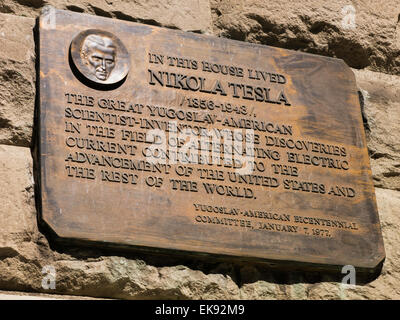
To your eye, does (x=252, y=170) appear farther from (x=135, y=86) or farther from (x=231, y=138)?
(x=135, y=86)

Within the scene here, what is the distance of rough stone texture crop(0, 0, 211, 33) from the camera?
161 inches

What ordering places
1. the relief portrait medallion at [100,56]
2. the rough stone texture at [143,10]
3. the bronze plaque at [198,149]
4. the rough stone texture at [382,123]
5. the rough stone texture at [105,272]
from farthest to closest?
the rough stone texture at [382,123]
the rough stone texture at [143,10]
the relief portrait medallion at [100,56]
the bronze plaque at [198,149]
the rough stone texture at [105,272]

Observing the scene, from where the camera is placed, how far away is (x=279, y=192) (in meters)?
4.03

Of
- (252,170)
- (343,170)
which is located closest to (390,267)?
(343,170)

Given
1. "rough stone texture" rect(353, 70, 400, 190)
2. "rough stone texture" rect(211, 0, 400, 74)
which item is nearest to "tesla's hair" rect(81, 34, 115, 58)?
"rough stone texture" rect(211, 0, 400, 74)

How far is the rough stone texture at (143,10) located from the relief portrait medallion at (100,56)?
21 centimetres

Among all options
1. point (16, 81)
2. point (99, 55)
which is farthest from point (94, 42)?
point (16, 81)

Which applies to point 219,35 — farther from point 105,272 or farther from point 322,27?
point 105,272

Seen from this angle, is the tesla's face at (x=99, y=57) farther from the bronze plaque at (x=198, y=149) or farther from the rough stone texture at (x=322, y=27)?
the rough stone texture at (x=322, y=27)

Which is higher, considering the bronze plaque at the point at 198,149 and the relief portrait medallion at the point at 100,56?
the relief portrait medallion at the point at 100,56

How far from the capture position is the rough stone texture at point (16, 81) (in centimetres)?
378

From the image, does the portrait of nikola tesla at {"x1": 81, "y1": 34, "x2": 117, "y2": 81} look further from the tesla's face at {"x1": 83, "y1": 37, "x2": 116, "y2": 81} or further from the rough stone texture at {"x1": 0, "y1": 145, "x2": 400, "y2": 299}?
the rough stone texture at {"x1": 0, "y1": 145, "x2": 400, "y2": 299}

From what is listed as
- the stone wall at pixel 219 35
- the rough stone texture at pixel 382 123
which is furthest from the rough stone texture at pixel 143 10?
the rough stone texture at pixel 382 123

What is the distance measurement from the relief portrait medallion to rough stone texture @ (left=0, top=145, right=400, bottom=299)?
459mm
